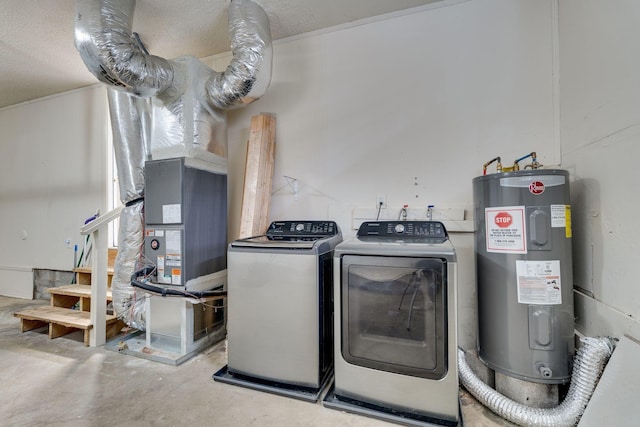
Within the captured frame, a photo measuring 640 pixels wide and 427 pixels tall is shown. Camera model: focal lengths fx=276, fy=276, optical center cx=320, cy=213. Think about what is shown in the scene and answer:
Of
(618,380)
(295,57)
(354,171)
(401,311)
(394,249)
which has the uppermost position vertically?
(295,57)

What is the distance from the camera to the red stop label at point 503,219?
1.50m

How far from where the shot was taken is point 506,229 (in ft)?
4.95

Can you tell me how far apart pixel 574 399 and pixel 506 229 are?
849mm

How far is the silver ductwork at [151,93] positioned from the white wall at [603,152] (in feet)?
6.62

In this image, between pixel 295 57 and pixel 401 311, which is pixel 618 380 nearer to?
pixel 401 311

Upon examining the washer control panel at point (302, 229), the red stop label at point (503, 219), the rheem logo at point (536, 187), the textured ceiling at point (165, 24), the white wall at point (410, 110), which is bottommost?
the washer control panel at point (302, 229)

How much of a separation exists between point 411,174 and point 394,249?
909 mm

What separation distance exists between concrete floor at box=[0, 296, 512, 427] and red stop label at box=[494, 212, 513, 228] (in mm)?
1054


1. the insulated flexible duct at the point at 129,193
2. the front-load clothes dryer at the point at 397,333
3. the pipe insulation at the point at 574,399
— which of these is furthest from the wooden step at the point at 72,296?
the pipe insulation at the point at 574,399

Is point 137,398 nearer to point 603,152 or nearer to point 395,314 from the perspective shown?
point 395,314

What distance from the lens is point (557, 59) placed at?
185 centimetres

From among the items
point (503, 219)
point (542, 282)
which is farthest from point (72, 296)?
point (542, 282)

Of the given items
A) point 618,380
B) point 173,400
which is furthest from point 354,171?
point 173,400

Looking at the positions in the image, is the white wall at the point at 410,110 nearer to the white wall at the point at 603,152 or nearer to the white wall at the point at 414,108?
the white wall at the point at 414,108
